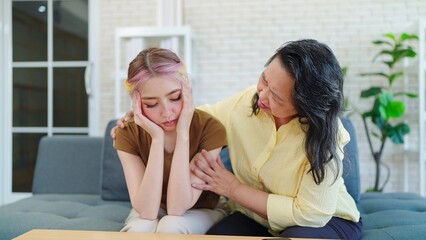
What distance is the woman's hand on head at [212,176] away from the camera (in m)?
1.44

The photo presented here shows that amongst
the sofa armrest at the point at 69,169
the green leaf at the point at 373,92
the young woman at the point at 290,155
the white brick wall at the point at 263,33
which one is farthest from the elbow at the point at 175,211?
the white brick wall at the point at 263,33

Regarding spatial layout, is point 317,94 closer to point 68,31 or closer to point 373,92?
Answer: point 373,92

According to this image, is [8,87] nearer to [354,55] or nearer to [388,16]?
[354,55]

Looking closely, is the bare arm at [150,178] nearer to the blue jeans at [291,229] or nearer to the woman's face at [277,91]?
the blue jeans at [291,229]

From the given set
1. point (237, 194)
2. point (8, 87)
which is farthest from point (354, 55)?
point (8, 87)

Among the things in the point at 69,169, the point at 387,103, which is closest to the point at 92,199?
the point at 69,169

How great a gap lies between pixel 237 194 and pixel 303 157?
26 centimetres

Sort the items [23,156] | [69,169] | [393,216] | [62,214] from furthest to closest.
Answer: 1. [23,156]
2. [69,169]
3. [62,214]
4. [393,216]

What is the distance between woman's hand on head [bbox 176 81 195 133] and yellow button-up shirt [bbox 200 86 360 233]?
22 centimetres

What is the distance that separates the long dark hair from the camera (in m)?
1.24

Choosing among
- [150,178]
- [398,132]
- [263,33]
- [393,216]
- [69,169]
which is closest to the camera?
[150,178]

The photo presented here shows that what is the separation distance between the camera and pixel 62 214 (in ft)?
6.31

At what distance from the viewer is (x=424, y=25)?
3484 mm

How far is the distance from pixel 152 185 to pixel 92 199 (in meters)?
1.02
